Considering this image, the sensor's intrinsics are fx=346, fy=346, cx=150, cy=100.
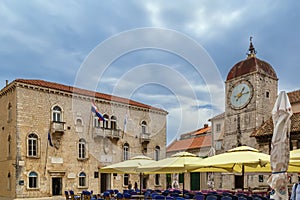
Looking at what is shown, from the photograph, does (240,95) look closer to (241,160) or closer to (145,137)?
(145,137)

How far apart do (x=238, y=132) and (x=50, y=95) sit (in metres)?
14.3

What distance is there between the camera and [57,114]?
26.2 meters

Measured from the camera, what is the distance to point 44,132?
2506 cm

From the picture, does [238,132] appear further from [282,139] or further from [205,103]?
[282,139]

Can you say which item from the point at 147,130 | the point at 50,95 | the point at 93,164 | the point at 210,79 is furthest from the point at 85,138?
the point at 210,79

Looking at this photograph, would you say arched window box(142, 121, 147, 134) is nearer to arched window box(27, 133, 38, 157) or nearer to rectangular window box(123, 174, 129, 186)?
rectangular window box(123, 174, 129, 186)

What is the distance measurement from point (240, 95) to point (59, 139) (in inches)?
551

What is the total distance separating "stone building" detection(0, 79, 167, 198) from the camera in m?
→ 23.9

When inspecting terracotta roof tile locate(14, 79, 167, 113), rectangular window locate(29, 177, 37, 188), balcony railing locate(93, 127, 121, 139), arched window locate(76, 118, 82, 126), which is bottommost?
rectangular window locate(29, 177, 37, 188)

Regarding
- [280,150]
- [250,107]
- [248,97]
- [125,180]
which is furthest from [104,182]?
[280,150]

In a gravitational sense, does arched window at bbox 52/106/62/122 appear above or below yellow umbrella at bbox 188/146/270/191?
above

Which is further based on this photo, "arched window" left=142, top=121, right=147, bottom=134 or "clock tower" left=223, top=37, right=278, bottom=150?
"arched window" left=142, top=121, right=147, bottom=134

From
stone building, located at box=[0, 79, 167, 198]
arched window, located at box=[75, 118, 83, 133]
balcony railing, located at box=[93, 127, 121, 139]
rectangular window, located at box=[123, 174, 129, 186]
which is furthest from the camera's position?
rectangular window, located at box=[123, 174, 129, 186]

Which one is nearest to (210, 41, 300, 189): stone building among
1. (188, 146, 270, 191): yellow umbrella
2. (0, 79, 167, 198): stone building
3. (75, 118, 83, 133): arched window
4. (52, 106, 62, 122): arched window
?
(0, 79, 167, 198): stone building
